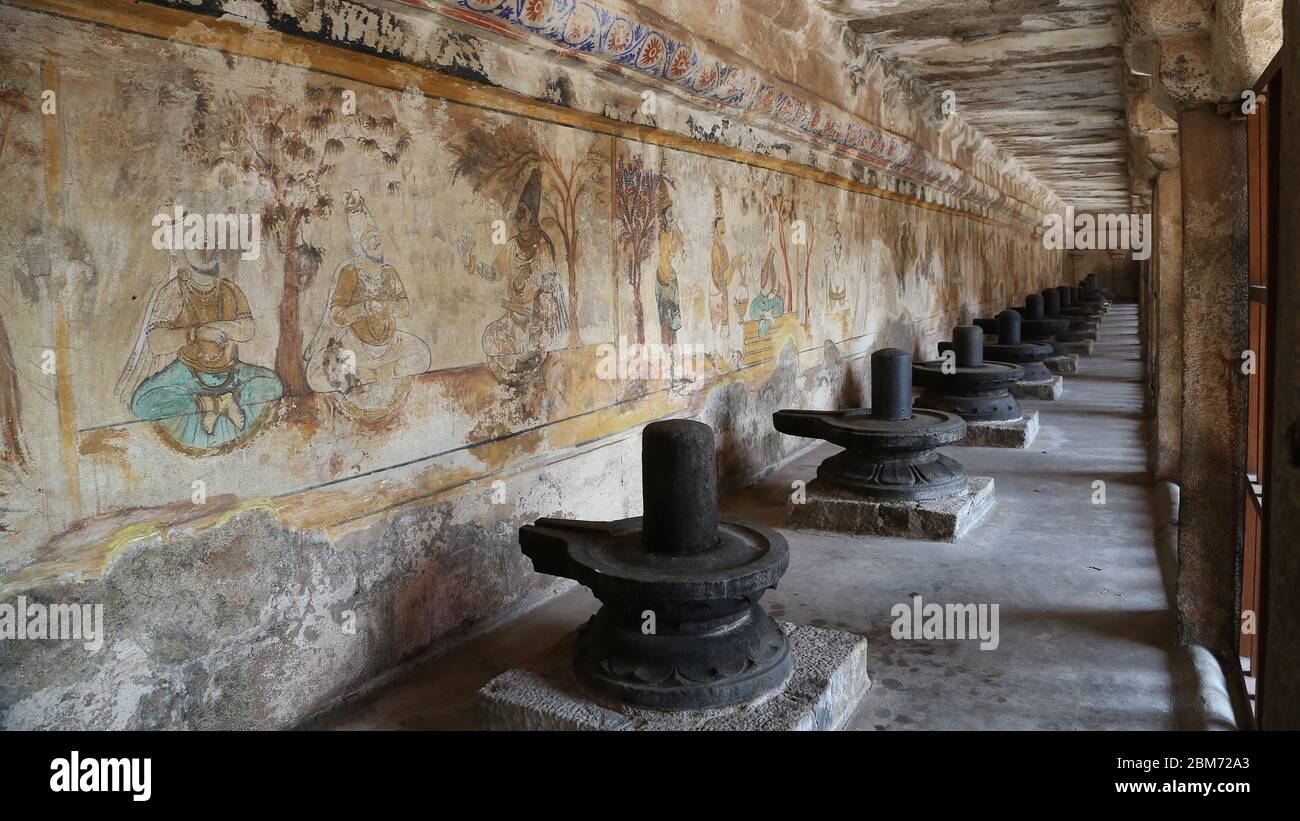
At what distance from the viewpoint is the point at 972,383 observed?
8.92 meters

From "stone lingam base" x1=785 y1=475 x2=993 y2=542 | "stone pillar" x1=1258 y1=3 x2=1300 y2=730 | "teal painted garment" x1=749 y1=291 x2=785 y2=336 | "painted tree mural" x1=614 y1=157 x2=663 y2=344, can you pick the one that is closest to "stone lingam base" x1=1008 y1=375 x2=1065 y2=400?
"teal painted garment" x1=749 y1=291 x2=785 y2=336

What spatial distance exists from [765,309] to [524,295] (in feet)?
11.1

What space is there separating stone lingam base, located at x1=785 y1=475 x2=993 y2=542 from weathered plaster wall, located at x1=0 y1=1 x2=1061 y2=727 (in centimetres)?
127

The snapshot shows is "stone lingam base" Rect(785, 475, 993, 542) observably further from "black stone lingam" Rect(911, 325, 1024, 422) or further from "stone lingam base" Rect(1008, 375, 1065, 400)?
"stone lingam base" Rect(1008, 375, 1065, 400)

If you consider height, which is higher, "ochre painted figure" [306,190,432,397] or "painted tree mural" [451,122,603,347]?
"painted tree mural" [451,122,603,347]

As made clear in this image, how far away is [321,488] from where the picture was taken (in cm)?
361

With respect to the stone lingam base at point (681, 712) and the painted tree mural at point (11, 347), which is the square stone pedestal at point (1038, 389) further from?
the painted tree mural at point (11, 347)

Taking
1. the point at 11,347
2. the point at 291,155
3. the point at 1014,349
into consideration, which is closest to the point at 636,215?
the point at 291,155

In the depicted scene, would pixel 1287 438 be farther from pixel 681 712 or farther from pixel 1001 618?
pixel 1001 618

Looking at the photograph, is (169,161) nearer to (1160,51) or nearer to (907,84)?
(1160,51)

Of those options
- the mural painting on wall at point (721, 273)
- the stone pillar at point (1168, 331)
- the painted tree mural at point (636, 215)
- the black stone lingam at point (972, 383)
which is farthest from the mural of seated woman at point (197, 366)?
the black stone lingam at point (972, 383)

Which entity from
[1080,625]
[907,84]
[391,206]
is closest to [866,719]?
[1080,625]

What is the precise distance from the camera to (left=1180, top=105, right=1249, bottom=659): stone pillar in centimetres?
407

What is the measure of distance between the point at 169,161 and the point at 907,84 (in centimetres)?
909
